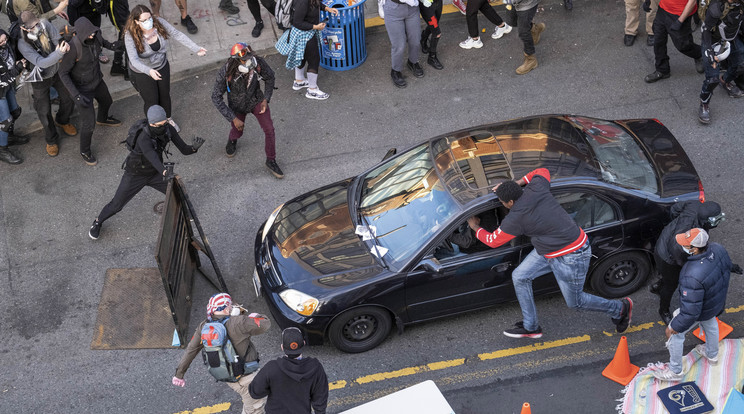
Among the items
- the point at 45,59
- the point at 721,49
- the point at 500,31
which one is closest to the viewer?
the point at 45,59

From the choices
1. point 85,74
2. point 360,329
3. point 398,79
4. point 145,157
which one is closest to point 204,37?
point 85,74

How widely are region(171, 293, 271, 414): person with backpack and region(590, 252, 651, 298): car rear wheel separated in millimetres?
3277

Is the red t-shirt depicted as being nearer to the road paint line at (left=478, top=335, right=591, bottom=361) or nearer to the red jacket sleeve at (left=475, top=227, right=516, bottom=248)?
the road paint line at (left=478, top=335, right=591, bottom=361)

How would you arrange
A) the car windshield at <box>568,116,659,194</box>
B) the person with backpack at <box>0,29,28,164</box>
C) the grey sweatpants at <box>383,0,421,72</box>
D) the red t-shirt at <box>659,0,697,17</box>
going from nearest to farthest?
the car windshield at <box>568,116,659,194</box> → the person with backpack at <box>0,29,28,164</box> → the red t-shirt at <box>659,0,697,17</box> → the grey sweatpants at <box>383,0,421,72</box>

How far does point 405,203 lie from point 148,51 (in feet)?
12.7

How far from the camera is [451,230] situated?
7055mm

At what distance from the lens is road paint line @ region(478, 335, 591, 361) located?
748 cm

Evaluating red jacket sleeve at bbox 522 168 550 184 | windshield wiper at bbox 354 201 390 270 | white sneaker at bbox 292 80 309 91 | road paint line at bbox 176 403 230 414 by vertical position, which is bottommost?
road paint line at bbox 176 403 230 414

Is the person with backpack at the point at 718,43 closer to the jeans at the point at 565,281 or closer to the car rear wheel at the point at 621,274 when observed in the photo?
the car rear wheel at the point at 621,274

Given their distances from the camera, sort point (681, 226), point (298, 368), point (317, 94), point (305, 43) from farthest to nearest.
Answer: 1. point (317, 94)
2. point (305, 43)
3. point (681, 226)
4. point (298, 368)

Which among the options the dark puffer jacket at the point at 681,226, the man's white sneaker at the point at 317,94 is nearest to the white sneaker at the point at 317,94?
the man's white sneaker at the point at 317,94

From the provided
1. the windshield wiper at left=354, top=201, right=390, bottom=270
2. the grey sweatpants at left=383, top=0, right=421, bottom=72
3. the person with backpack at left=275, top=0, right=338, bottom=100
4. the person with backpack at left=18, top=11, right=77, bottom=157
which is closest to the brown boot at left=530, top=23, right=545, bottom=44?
the grey sweatpants at left=383, top=0, right=421, bottom=72

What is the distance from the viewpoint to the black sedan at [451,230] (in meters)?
7.14

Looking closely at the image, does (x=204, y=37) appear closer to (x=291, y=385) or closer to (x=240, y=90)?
(x=240, y=90)
